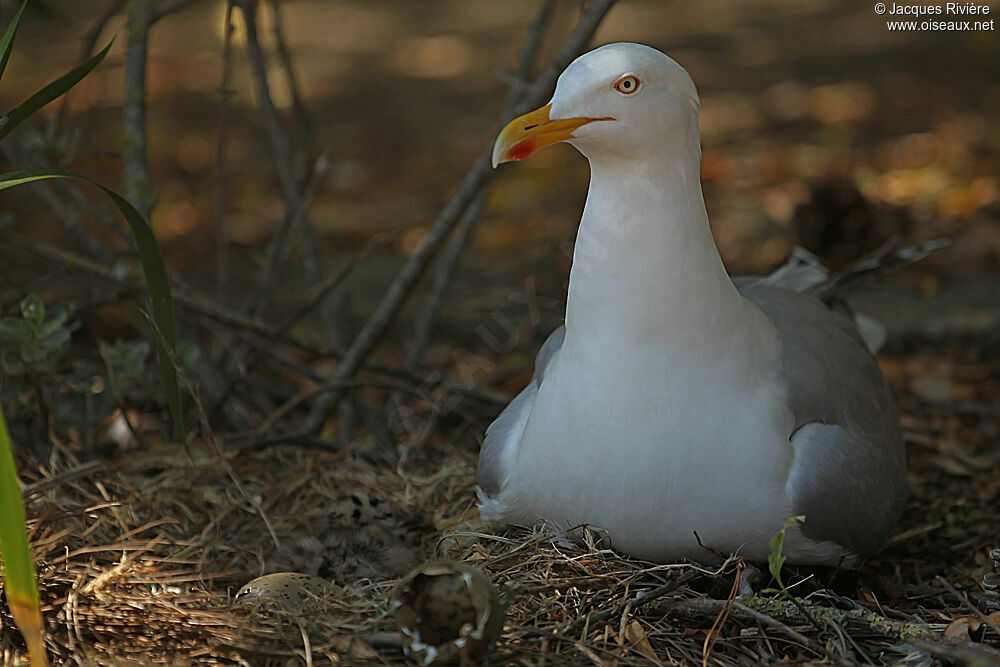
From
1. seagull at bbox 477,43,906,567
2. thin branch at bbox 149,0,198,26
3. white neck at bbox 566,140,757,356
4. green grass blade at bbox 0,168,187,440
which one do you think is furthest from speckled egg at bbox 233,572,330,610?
thin branch at bbox 149,0,198,26

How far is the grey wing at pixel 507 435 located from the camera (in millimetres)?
2730

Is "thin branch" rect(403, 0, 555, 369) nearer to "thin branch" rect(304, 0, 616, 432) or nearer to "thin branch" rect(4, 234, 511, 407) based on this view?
"thin branch" rect(304, 0, 616, 432)

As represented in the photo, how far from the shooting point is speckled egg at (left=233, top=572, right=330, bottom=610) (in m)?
2.40

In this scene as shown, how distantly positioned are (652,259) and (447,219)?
3.76 feet

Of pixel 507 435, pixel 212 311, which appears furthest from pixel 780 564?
pixel 212 311

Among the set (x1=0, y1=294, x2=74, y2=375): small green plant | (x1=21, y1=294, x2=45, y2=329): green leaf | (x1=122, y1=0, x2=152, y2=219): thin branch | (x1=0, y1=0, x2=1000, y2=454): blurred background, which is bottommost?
(x1=0, y1=0, x2=1000, y2=454): blurred background

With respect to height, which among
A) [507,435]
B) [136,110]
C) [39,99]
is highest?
[39,99]

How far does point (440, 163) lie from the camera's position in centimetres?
709

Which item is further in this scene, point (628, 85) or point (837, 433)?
point (837, 433)

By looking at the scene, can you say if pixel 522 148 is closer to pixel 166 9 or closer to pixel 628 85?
pixel 628 85

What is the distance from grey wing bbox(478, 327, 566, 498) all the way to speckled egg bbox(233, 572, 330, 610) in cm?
47

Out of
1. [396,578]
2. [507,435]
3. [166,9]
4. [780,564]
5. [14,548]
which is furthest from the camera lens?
[166,9]

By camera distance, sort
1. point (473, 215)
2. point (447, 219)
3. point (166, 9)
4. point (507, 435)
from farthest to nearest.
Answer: point (473, 215)
point (447, 219)
point (166, 9)
point (507, 435)

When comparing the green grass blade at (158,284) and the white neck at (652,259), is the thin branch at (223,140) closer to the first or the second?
the green grass blade at (158,284)
